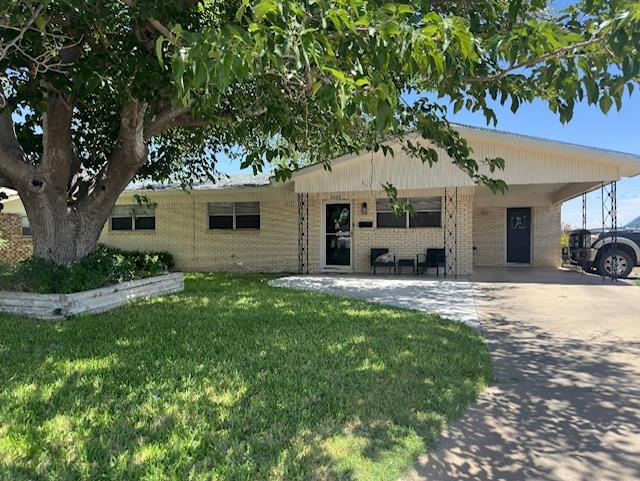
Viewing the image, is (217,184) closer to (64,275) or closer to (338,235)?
(338,235)

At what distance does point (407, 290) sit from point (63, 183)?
293 inches

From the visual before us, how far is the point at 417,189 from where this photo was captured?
522 inches

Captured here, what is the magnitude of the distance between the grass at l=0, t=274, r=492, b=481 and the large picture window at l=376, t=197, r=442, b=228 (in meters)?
7.65

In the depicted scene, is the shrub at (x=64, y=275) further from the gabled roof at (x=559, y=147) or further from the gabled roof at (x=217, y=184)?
the gabled roof at (x=217, y=184)

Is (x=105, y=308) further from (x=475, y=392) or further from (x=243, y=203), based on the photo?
(x=243, y=203)

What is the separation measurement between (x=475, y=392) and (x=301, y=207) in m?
11.1

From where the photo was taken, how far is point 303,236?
1495 cm

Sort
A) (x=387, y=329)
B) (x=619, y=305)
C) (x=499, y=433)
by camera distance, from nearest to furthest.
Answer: (x=499, y=433), (x=387, y=329), (x=619, y=305)

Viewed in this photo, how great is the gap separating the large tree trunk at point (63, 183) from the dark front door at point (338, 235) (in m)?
7.71

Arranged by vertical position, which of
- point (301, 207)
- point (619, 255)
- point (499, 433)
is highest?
point (301, 207)

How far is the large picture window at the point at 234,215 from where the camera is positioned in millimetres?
15578

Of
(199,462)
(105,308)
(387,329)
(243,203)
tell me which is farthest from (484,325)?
(243,203)

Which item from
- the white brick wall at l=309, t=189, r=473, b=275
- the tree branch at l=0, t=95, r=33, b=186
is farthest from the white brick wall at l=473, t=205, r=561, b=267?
the tree branch at l=0, t=95, r=33, b=186

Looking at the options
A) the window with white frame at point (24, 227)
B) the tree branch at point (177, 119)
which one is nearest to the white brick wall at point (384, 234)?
the tree branch at point (177, 119)
